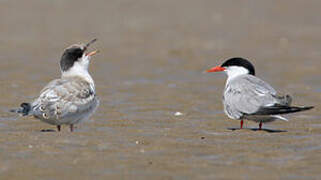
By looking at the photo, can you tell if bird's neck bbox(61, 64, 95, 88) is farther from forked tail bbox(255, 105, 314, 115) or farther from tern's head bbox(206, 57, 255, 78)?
forked tail bbox(255, 105, 314, 115)

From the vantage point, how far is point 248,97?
8.74 m

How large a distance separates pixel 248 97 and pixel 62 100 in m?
2.06

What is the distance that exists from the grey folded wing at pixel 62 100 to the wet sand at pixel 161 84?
263mm

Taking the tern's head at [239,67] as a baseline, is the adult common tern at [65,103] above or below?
below

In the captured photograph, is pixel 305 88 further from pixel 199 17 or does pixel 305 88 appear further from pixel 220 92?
pixel 199 17

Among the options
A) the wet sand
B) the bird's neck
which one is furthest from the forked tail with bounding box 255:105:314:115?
the bird's neck

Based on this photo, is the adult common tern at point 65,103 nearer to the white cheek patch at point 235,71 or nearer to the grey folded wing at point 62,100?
the grey folded wing at point 62,100

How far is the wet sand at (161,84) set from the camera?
22.0 feet

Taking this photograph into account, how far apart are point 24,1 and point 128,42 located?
10.6 ft

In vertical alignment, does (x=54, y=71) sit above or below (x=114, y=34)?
below

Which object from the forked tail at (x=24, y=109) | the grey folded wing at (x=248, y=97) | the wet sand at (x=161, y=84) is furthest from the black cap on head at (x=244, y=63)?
the forked tail at (x=24, y=109)

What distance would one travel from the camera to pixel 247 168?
6578mm

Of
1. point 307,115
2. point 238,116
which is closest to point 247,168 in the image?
point 238,116

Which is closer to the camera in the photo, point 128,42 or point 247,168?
point 247,168
